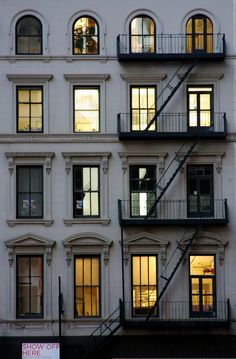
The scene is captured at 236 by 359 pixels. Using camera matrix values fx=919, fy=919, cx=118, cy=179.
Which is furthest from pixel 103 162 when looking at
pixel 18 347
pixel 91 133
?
pixel 18 347

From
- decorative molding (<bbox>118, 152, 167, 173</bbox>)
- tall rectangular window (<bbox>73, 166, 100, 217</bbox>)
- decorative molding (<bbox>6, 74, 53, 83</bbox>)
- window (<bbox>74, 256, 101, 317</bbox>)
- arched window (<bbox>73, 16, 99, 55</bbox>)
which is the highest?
arched window (<bbox>73, 16, 99, 55</bbox>)

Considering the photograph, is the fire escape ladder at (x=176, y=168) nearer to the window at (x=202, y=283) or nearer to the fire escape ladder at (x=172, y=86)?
the fire escape ladder at (x=172, y=86)

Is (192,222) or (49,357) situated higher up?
(192,222)

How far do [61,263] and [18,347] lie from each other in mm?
3541

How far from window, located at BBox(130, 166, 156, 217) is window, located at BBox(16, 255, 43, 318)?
4.18 m

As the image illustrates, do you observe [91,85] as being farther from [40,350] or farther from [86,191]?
[40,350]

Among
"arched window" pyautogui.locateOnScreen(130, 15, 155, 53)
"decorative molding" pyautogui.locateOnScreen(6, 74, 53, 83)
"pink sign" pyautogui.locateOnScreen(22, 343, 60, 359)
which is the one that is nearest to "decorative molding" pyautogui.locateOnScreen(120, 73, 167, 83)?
"arched window" pyautogui.locateOnScreen(130, 15, 155, 53)

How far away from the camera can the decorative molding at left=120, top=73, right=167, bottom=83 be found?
35438 millimetres

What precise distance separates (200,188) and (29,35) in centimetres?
892

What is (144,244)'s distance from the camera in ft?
115

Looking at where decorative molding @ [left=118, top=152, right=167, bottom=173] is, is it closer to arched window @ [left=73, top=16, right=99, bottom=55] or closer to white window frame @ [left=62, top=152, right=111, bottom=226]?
white window frame @ [left=62, top=152, right=111, bottom=226]

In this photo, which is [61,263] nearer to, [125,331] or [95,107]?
[125,331]

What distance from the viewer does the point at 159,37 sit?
117 ft

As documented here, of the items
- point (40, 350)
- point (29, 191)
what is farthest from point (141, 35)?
point (40, 350)
